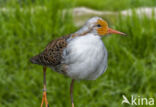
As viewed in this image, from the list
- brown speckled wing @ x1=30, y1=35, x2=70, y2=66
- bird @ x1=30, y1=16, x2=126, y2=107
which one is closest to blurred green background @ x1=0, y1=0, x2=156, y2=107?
brown speckled wing @ x1=30, y1=35, x2=70, y2=66

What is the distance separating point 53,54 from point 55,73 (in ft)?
6.36

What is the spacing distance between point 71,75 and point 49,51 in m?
0.31

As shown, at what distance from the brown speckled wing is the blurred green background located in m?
1.26

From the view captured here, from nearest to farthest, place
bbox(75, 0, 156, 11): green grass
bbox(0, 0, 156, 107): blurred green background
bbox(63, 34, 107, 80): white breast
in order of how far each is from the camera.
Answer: bbox(63, 34, 107, 80): white breast → bbox(0, 0, 156, 107): blurred green background → bbox(75, 0, 156, 11): green grass

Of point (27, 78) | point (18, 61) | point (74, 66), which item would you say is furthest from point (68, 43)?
point (18, 61)

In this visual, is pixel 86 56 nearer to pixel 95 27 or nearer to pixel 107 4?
pixel 95 27

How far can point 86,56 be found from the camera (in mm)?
1186

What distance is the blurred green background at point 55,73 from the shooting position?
123 inches

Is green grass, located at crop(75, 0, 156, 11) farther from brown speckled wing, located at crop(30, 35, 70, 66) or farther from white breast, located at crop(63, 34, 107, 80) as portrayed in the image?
white breast, located at crop(63, 34, 107, 80)

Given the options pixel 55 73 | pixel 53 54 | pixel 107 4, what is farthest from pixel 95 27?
pixel 107 4

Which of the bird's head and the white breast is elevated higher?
the bird's head

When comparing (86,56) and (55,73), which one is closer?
(86,56)

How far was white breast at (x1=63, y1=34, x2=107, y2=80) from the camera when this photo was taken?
3.85 feet

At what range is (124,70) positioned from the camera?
3.46m
